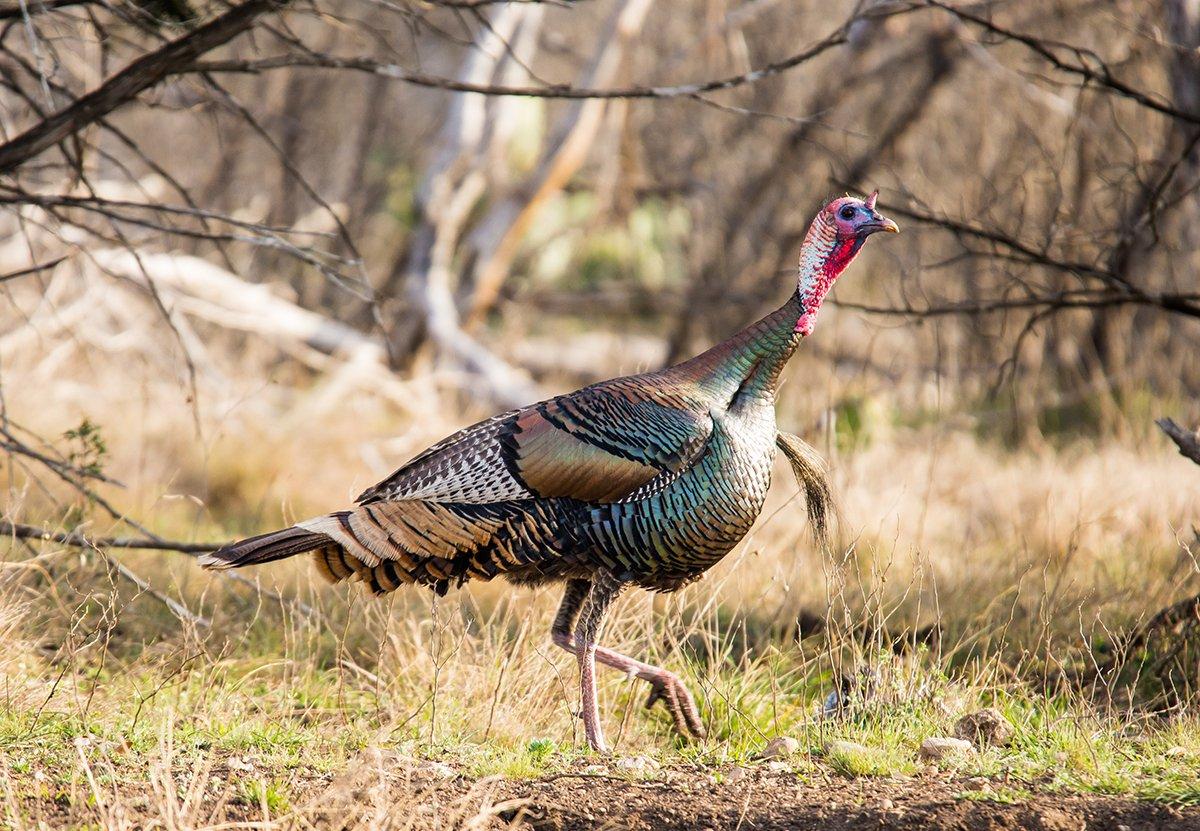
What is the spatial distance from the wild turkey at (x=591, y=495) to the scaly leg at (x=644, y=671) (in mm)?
155

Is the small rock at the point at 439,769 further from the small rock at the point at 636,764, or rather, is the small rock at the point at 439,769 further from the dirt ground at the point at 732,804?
the small rock at the point at 636,764

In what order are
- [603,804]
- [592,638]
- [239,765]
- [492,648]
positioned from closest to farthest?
[603,804] → [239,765] → [592,638] → [492,648]

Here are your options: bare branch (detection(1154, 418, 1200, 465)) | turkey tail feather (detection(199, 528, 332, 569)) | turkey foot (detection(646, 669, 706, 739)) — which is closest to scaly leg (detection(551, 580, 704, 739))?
turkey foot (detection(646, 669, 706, 739))

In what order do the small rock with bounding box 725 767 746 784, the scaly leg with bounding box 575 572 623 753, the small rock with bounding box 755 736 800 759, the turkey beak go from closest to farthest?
1. the small rock with bounding box 725 767 746 784
2. the small rock with bounding box 755 736 800 759
3. the scaly leg with bounding box 575 572 623 753
4. the turkey beak

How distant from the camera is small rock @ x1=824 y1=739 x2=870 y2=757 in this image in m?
3.80

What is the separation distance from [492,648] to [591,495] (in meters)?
0.83

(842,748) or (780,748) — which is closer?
(842,748)

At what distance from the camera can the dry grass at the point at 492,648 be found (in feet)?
12.0

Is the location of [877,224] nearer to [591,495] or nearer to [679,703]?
[591,495]

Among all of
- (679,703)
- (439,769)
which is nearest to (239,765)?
(439,769)

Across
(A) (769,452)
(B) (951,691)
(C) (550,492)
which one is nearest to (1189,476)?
(B) (951,691)

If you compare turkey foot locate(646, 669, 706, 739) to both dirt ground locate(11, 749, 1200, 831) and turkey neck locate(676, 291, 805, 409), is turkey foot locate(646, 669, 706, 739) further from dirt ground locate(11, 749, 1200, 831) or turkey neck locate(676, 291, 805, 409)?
turkey neck locate(676, 291, 805, 409)

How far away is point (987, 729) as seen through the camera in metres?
4.05

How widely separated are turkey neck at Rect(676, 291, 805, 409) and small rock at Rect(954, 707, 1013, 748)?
118 centimetres
